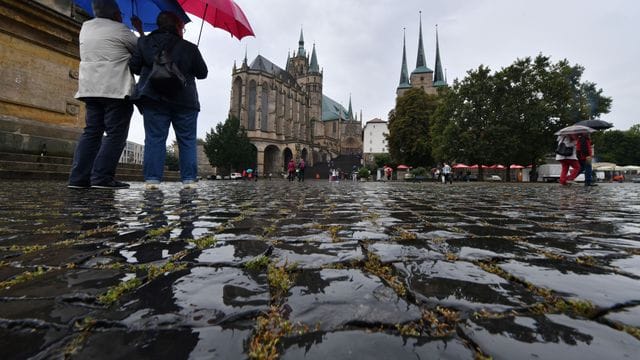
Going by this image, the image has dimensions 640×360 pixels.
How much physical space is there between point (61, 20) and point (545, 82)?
29.8 m

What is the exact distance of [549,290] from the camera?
40.2 inches

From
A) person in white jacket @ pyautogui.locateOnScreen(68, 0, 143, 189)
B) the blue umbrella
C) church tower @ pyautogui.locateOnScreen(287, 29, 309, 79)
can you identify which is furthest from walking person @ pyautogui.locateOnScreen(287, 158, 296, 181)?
church tower @ pyautogui.locateOnScreen(287, 29, 309, 79)

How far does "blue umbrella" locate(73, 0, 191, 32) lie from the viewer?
535cm

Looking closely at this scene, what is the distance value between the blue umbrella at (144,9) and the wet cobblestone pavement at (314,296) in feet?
15.5

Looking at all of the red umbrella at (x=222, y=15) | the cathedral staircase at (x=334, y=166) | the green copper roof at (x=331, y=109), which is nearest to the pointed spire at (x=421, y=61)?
the cathedral staircase at (x=334, y=166)

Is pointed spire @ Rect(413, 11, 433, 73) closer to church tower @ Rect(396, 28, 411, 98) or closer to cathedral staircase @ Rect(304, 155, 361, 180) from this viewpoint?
church tower @ Rect(396, 28, 411, 98)

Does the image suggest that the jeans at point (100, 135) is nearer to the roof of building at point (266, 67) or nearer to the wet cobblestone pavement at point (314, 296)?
the wet cobblestone pavement at point (314, 296)

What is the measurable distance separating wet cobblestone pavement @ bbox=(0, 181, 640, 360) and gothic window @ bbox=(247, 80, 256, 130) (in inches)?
2203

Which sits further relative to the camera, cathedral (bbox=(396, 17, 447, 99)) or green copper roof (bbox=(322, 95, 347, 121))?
green copper roof (bbox=(322, 95, 347, 121))

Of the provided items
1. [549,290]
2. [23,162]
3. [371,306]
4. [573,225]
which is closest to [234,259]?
[371,306]

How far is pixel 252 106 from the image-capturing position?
2231 inches

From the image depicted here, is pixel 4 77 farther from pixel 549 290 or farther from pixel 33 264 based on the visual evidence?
pixel 549 290

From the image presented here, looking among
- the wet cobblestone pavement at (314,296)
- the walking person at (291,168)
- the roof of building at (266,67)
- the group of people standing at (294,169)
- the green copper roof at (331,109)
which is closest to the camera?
the wet cobblestone pavement at (314,296)

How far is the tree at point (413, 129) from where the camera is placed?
37.1 m
